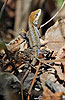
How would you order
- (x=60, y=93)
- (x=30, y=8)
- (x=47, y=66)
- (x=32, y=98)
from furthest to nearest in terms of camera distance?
(x=30, y=8)
(x=47, y=66)
(x=32, y=98)
(x=60, y=93)

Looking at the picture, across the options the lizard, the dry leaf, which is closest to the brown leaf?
the lizard

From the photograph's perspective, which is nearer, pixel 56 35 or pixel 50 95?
pixel 50 95

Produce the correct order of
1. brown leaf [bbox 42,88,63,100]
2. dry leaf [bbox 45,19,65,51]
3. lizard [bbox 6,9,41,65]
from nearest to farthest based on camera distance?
brown leaf [bbox 42,88,63,100]
lizard [bbox 6,9,41,65]
dry leaf [bbox 45,19,65,51]

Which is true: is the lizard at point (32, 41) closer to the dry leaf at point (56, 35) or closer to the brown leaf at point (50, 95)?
the dry leaf at point (56, 35)

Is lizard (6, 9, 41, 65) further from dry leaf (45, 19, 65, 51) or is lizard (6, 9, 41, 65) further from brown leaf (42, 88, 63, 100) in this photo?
brown leaf (42, 88, 63, 100)

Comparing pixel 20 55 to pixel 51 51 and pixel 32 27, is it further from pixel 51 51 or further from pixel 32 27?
pixel 32 27

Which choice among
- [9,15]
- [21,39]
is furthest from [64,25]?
[9,15]

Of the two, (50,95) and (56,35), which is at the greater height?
(56,35)

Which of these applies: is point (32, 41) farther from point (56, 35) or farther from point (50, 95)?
point (50, 95)

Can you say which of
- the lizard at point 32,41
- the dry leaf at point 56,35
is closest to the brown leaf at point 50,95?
the lizard at point 32,41

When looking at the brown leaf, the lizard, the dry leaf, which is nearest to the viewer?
the brown leaf

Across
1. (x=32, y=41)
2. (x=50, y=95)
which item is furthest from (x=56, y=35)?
(x=50, y=95)
